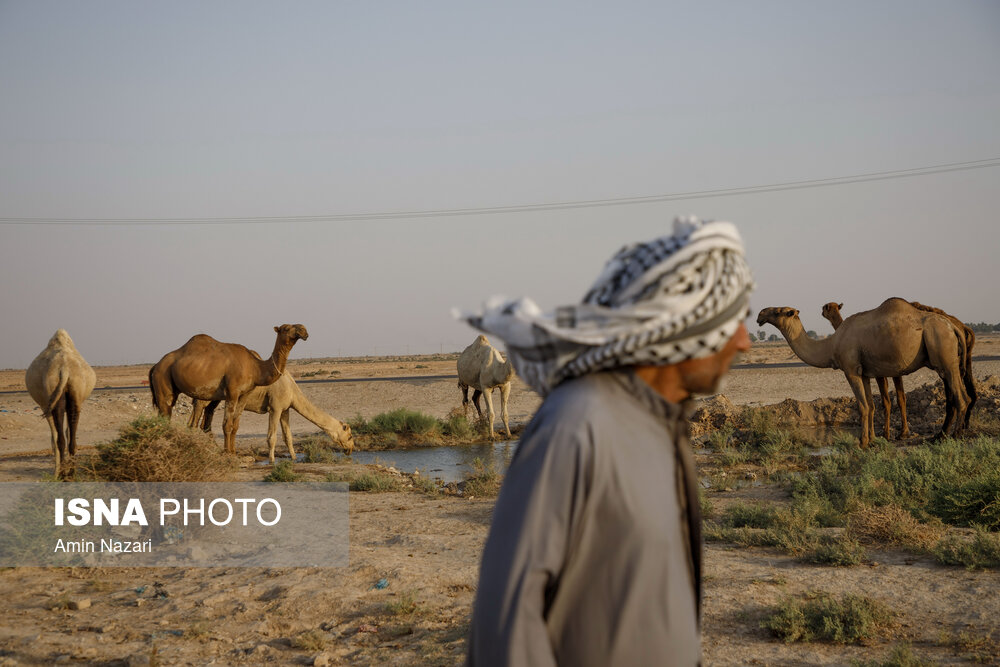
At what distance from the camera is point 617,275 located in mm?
2195

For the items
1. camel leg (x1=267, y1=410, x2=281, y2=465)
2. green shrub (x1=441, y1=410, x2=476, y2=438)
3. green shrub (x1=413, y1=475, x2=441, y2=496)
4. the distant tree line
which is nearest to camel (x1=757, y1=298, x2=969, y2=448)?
green shrub (x1=413, y1=475, x2=441, y2=496)

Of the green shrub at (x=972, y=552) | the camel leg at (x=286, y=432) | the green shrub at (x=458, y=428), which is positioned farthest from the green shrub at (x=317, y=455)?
the green shrub at (x=972, y=552)

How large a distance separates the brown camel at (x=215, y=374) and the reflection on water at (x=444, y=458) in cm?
261

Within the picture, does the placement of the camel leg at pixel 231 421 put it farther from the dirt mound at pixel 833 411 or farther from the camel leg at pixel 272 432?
the dirt mound at pixel 833 411

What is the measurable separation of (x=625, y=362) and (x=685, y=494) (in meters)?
0.38

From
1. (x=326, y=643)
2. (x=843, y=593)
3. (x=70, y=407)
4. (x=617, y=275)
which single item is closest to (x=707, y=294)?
(x=617, y=275)

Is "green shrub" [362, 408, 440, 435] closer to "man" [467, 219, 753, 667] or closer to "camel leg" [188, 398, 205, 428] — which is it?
"camel leg" [188, 398, 205, 428]

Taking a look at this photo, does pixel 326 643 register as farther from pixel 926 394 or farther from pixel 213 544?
pixel 926 394

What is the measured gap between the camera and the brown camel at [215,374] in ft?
47.3

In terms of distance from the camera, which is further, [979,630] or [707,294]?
[979,630]

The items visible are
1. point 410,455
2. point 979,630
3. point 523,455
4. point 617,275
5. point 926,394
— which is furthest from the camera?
point 926,394

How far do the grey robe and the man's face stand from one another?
0.27 meters

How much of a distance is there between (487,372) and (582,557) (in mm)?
18736

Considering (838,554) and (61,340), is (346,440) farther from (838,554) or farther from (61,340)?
(838,554)
